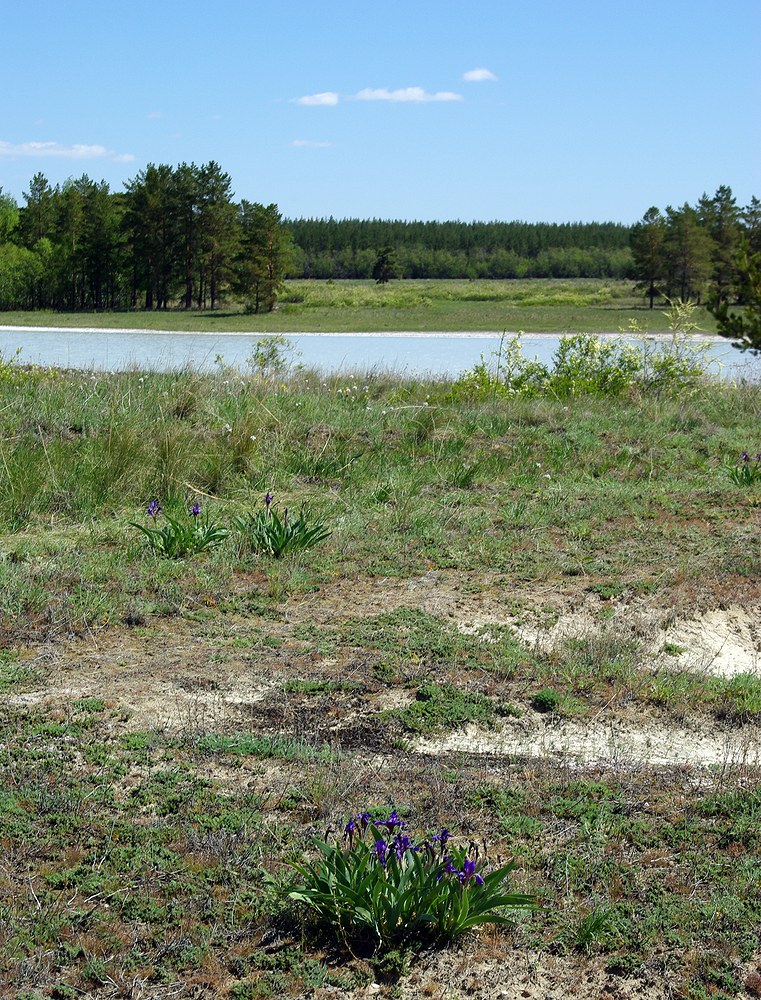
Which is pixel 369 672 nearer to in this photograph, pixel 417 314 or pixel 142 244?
pixel 417 314

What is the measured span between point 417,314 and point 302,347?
21.9 meters

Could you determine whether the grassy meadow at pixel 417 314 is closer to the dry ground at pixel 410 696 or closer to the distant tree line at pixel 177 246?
the distant tree line at pixel 177 246

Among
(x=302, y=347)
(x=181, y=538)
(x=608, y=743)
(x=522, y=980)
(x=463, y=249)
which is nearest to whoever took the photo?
(x=522, y=980)

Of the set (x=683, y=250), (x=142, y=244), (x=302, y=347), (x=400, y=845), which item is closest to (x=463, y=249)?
(x=683, y=250)

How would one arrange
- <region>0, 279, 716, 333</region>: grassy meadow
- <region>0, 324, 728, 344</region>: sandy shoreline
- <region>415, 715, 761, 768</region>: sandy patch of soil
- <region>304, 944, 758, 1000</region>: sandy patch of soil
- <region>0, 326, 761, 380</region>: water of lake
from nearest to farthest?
<region>304, 944, 758, 1000</region>: sandy patch of soil, <region>415, 715, 761, 768</region>: sandy patch of soil, <region>0, 326, 761, 380</region>: water of lake, <region>0, 324, 728, 344</region>: sandy shoreline, <region>0, 279, 716, 333</region>: grassy meadow

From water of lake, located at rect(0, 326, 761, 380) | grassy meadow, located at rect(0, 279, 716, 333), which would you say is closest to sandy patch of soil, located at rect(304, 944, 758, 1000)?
water of lake, located at rect(0, 326, 761, 380)

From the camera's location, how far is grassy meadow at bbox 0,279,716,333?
43.3m

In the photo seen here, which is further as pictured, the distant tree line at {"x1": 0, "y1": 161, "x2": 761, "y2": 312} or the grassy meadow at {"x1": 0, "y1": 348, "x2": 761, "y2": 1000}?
the distant tree line at {"x1": 0, "y1": 161, "x2": 761, "y2": 312}

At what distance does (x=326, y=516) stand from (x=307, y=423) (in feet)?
9.31

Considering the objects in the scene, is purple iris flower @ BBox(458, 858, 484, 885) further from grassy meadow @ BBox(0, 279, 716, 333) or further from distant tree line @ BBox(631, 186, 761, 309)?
distant tree line @ BBox(631, 186, 761, 309)

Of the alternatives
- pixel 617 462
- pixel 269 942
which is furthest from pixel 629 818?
pixel 617 462

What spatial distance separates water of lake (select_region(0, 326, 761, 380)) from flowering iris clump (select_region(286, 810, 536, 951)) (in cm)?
1903

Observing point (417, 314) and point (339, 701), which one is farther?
point (417, 314)

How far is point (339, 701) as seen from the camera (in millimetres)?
4449
